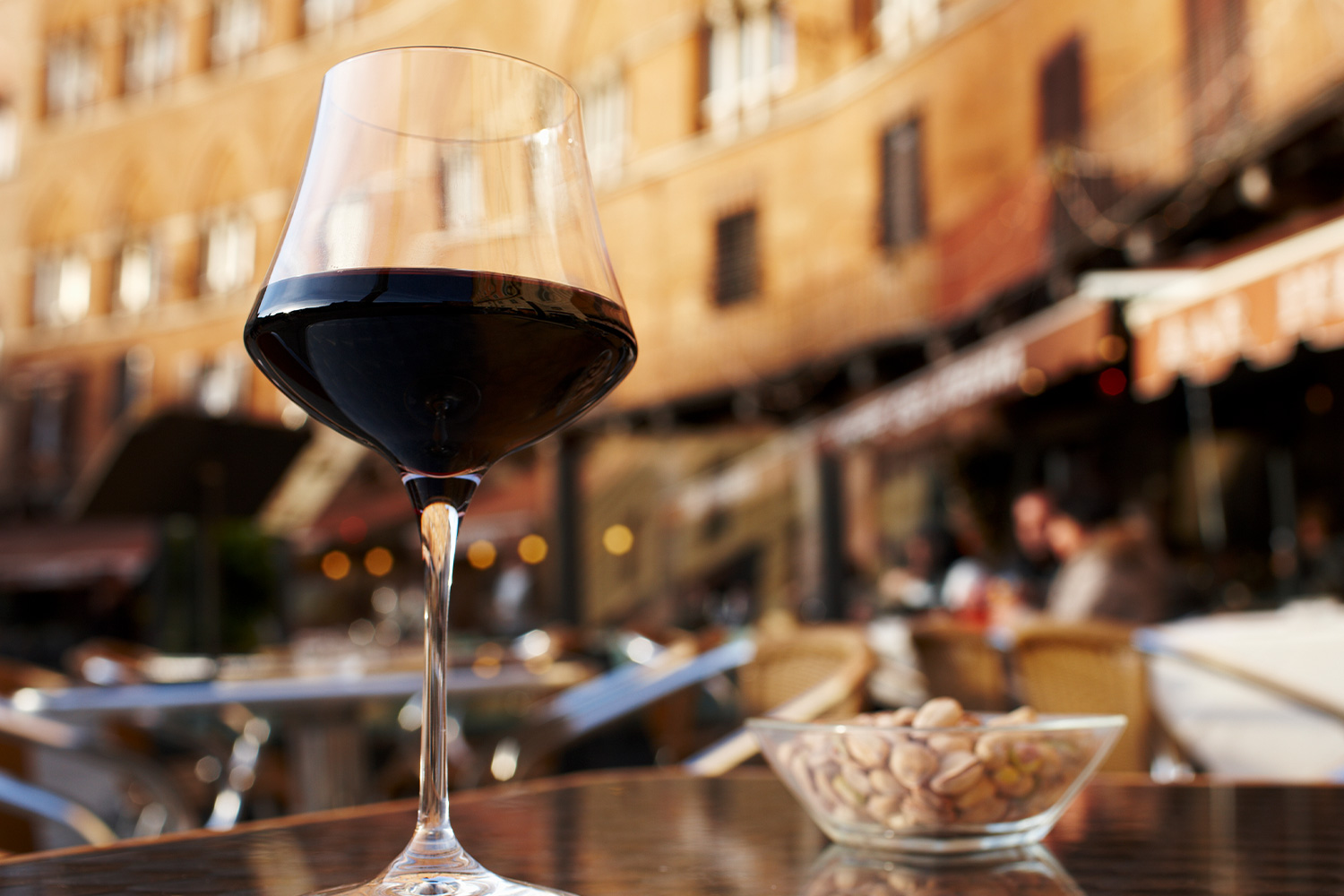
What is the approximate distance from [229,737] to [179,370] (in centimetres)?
1909

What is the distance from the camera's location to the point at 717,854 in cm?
65

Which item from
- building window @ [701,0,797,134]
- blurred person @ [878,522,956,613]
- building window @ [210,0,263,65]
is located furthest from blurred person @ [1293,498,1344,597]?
building window @ [210,0,263,65]

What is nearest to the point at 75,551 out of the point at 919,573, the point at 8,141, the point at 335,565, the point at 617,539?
the point at 335,565

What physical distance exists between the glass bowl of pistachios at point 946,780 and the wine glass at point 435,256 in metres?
0.26

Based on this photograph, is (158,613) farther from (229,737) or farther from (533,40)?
(533,40)

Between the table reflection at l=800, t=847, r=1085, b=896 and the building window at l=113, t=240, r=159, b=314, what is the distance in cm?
2406

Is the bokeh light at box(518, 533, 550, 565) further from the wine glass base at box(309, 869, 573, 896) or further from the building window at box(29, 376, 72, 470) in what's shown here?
the wine glass base at box(309, 869, 573, 896)

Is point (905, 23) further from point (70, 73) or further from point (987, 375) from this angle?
point (70, 73)

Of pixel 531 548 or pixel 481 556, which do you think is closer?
pixel 531 548

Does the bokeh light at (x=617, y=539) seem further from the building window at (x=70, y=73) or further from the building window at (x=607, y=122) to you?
the building window at (x=70, y=73)

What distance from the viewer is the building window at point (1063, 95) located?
10.1 meters

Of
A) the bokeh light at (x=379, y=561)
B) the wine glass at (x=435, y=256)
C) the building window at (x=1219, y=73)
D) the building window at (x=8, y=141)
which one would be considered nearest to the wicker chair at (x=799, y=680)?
the wine glass at (x=435, y=256)

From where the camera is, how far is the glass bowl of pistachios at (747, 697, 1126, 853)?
0.66m

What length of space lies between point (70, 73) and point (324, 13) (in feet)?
20.8
